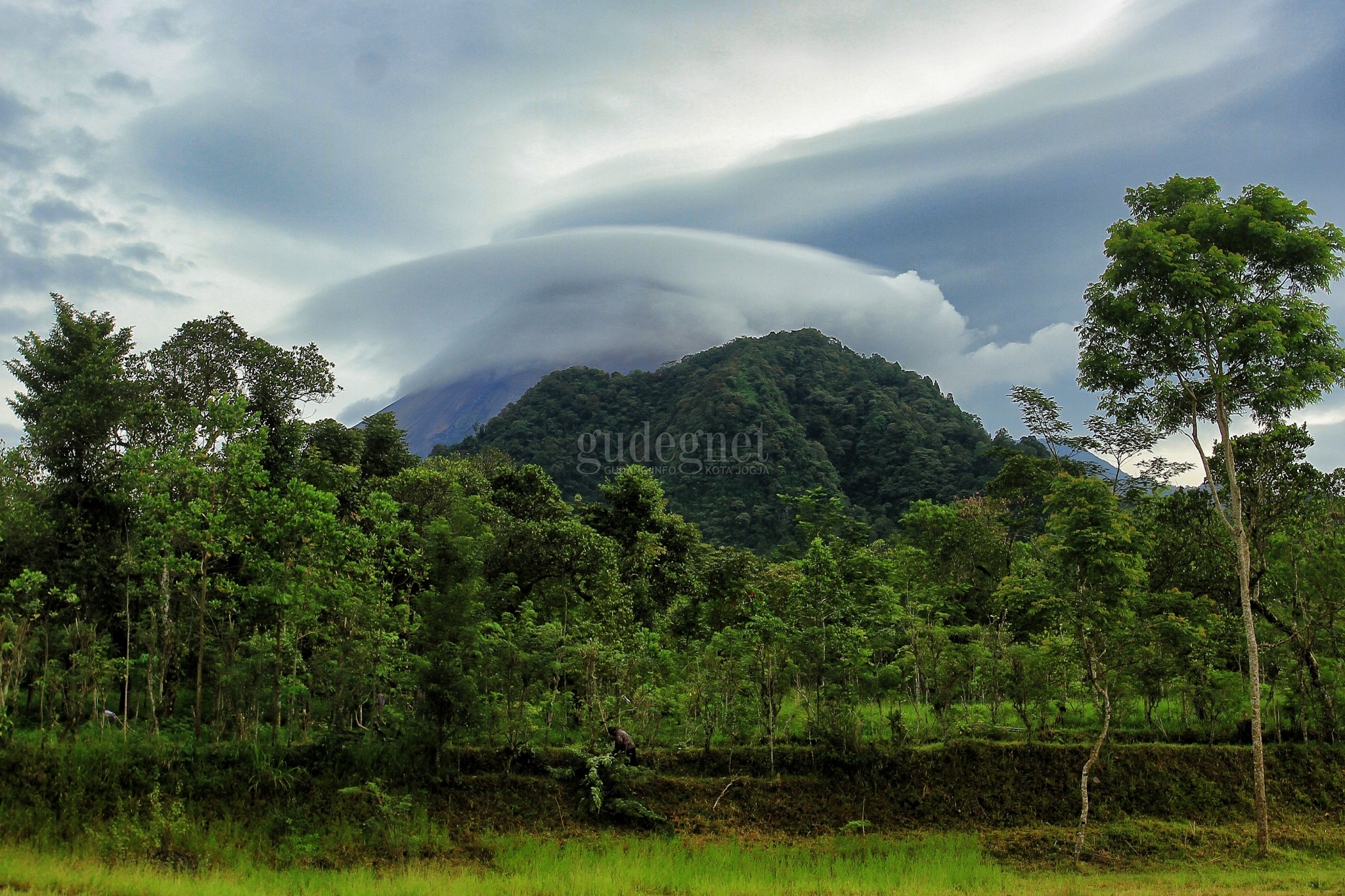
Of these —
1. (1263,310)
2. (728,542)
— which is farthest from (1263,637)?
(728,542)

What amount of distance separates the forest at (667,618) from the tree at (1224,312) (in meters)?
0.05

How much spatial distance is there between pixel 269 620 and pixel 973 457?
5954 cm

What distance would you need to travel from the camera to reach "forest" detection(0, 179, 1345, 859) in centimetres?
1486

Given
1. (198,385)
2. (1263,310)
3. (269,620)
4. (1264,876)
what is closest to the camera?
(1264,876)

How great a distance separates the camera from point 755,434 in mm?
71562

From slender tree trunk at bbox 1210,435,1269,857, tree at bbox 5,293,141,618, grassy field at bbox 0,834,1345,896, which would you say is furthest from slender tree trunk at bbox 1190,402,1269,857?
tree at bbox 5,293,141,618

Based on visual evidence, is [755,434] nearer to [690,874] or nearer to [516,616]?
[516,616]

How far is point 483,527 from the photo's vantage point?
1861cm

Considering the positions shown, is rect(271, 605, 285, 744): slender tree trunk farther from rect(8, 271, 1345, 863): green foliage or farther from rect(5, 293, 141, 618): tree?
rect(5, 293, 141, 618): tree

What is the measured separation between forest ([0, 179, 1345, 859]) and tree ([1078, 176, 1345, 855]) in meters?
0.05

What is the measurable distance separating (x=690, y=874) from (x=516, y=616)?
817 cm

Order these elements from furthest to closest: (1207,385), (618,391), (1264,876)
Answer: (618,391), (1207,385), (1264,876)

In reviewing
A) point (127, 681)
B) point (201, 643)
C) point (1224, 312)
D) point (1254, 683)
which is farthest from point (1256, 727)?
point (127, 681)

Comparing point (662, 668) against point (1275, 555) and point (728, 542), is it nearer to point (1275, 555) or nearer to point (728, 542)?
point (1275, 555)
